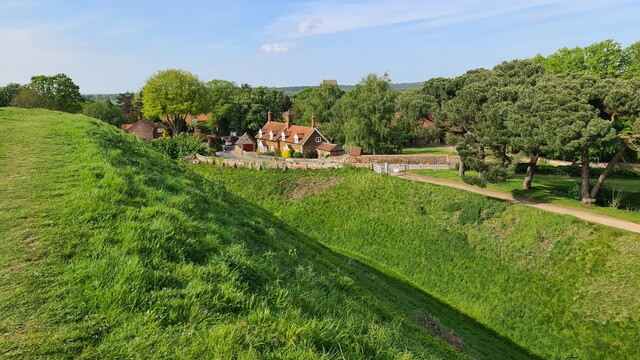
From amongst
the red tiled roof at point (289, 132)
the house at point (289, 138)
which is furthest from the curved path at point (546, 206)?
the red tiled roof at point (289, 132)

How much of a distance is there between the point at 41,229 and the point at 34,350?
3.05 metres

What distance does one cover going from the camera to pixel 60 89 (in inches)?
2303

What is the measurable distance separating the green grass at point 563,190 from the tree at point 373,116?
41.1 ft

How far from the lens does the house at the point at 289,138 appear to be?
172ft

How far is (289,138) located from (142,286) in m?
51.4

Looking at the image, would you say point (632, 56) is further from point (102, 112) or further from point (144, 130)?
point (102, 112)

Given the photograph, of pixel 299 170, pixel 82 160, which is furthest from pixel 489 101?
pixel 82 160

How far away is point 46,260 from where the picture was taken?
5164 mm

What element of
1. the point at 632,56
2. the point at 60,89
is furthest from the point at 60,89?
the point at 632,56

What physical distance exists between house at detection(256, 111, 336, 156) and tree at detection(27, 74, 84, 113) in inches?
1163

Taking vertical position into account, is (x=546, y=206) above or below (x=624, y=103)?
below

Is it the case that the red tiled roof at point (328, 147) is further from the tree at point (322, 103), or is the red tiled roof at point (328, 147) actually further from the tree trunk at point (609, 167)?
the tree trunk at point (609, 167)

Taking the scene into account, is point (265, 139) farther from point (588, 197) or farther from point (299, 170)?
point (588, 197)

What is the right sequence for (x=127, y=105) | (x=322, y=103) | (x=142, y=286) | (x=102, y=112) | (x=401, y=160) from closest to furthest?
(x=142, y=286) → (x=401, y=160) → (x=322, y=103) → (x=102, y=112) → (x=127, y=105)
